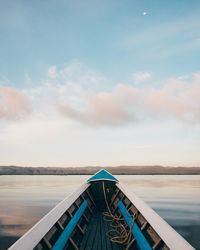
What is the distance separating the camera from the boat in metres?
4.01

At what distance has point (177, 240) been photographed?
12.1 feet

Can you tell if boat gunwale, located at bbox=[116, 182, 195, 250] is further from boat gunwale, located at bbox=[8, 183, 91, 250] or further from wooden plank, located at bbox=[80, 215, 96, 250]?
boat gunwale, located at bbox=[8, 183, 91, 250]

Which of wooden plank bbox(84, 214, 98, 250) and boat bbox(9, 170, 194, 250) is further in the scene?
wooden plank bbox(84, 214, 98, 250)

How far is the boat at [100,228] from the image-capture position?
13.1ft

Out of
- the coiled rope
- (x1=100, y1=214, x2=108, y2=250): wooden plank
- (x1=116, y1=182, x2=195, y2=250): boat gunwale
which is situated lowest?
(x1=100, y1=214, x2=108, y2=250): wooden plank

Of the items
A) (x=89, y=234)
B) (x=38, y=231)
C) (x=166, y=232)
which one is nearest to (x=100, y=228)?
(x=89, y=234)

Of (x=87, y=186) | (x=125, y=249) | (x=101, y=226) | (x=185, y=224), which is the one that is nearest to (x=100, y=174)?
(x=87, y=186)

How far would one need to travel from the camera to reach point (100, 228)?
7.40 m

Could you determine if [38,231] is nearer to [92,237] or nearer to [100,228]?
[92,237]

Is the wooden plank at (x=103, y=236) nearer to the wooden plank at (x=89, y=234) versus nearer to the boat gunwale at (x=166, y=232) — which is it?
the wooden plank at (x=89, y=234)

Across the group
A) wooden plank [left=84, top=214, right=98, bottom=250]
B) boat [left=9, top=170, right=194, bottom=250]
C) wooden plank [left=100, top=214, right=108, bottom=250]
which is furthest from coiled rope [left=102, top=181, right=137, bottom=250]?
wooden plank [left=84, top=214, right=98, bottom=250]

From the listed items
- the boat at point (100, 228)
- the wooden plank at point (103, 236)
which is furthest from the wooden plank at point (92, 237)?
the wooden plank at point (103, 236)

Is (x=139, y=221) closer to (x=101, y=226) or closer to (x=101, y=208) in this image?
(x=101, y=226)

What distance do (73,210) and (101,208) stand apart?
2771mm
